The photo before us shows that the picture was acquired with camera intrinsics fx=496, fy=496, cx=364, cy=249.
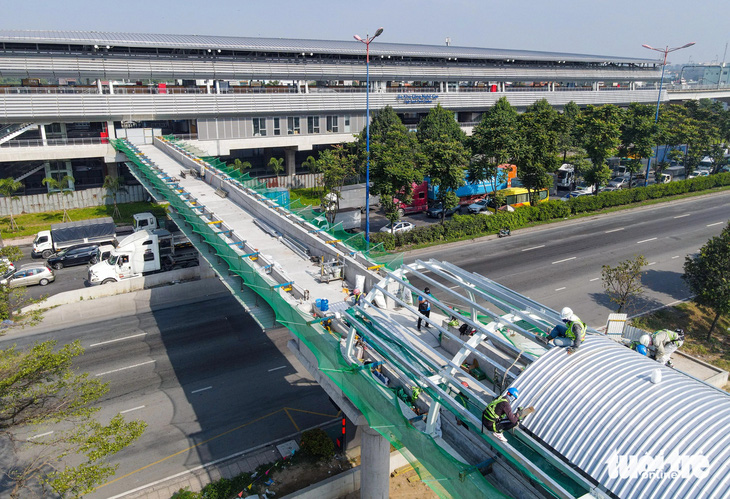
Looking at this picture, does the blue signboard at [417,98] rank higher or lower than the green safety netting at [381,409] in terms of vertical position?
higher

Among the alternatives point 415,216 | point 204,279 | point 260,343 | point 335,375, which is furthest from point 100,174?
point 335,375

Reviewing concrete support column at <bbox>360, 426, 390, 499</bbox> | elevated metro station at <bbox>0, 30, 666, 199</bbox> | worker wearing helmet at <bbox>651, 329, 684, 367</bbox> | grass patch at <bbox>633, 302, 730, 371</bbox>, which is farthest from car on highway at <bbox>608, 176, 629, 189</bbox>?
concrete support column at <bbox>360, 426, 390, 499</bbox>

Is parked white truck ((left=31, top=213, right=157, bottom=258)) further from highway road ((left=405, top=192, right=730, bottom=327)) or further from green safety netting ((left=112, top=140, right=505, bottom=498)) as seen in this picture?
green safety netting ((left=112, top=140, right=505, bottom=498))

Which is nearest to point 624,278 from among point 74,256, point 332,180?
point 332,180

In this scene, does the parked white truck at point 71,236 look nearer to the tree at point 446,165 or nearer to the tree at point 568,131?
the tree at point 446,165

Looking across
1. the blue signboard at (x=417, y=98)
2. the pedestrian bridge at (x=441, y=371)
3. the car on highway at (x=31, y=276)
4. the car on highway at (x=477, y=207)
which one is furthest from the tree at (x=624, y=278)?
the blue signboard at (x=417, y=98)

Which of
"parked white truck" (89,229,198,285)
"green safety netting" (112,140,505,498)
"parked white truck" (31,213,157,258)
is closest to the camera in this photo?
"green safety netting" (112,140,505,498)
